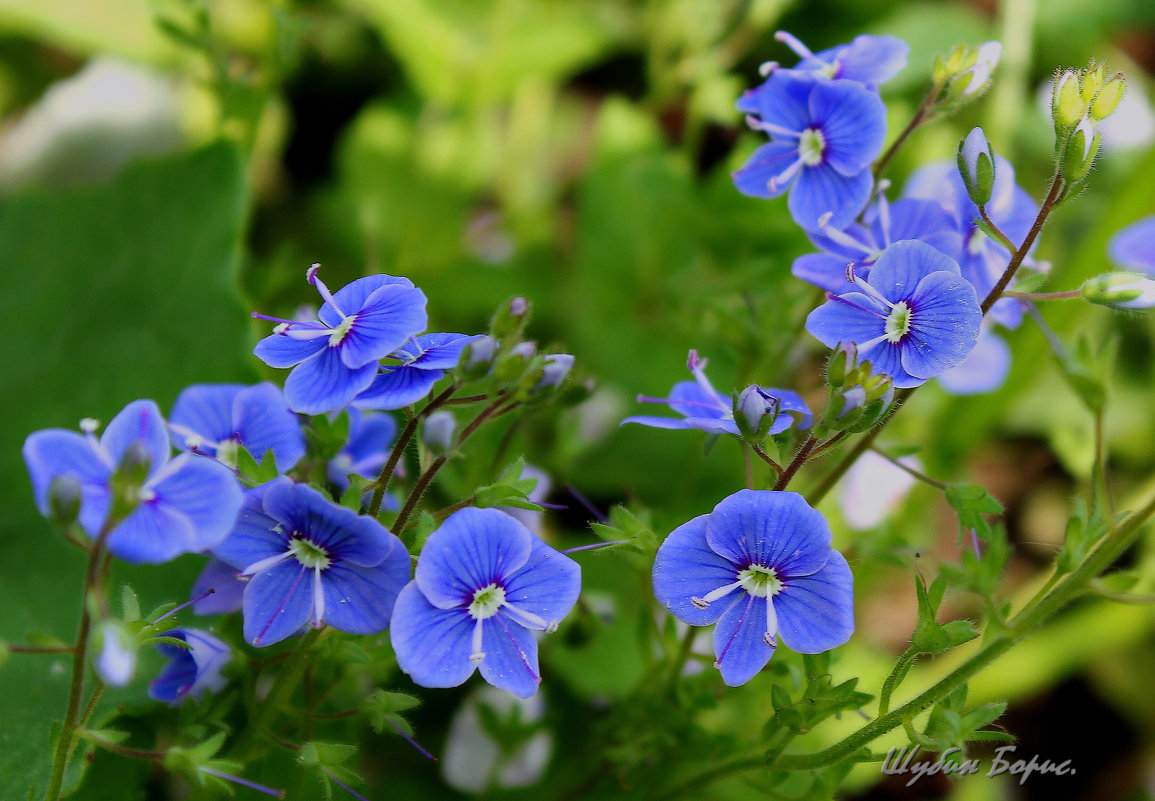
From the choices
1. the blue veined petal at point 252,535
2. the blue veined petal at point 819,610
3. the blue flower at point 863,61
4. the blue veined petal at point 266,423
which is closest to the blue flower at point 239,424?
the blue veined petal at point 266,423

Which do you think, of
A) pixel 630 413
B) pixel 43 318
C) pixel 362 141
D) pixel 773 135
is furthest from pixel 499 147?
pixel 773 135

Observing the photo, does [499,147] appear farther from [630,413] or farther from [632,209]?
[630,413]

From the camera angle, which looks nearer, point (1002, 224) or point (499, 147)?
→ point (1002, 224)

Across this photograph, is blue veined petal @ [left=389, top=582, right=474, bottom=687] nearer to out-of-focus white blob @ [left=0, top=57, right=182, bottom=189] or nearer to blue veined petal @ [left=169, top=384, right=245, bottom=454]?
blue veined petal @ [left=169, top=384, right=245, bottom=454]

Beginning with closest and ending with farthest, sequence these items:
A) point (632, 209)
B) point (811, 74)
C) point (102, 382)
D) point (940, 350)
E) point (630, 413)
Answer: point (940, 350), point (811, 74), point (102, 382), point (630, 413), point (632, 209)

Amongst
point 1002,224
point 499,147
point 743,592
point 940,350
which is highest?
point 499,147

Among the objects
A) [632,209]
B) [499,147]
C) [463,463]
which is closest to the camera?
[463,463]

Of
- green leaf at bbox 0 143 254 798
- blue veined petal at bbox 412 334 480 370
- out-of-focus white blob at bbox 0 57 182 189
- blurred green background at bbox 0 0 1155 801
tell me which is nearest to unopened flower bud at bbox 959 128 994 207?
blurred green background at bbox 0 0 1155 801

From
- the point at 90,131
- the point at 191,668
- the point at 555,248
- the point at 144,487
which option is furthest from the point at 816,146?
the point at 90,131
